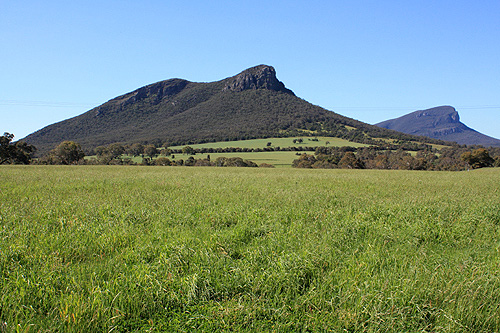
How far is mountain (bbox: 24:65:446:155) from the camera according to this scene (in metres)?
142

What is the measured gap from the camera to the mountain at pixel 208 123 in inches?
5581

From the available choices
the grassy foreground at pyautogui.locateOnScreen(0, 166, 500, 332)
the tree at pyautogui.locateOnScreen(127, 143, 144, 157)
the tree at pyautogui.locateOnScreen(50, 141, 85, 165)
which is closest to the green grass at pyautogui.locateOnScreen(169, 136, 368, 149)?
the tree at pyautogui.locateOnScreen(127, 143, 144, 157)

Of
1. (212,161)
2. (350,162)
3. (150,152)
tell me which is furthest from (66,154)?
(350,162)

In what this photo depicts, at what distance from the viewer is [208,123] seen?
15638 cm

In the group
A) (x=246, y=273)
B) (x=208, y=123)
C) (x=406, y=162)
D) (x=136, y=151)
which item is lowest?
(x=406, y=162)

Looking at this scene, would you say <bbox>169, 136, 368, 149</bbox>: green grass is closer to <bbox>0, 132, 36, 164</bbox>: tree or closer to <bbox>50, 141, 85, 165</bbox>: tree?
<bbox>50, 141, 85, 165</bbox>: tree

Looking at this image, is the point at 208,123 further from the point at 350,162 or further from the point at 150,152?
the point at 350,162

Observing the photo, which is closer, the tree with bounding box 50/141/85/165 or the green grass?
the tree with bounding box 50/141/85/165

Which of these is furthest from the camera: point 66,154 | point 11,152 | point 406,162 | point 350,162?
point 406,162

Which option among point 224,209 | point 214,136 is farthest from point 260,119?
point 224,209

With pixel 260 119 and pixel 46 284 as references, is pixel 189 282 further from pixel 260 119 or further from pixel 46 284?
pixel 260 119

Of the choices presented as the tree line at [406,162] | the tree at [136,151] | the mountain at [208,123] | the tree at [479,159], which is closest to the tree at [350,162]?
the tree line at [406,162]

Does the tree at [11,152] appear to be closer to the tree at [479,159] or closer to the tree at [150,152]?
the tree at [150,152]

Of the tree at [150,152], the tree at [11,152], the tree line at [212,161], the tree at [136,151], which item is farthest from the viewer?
the tree at [150,152]
